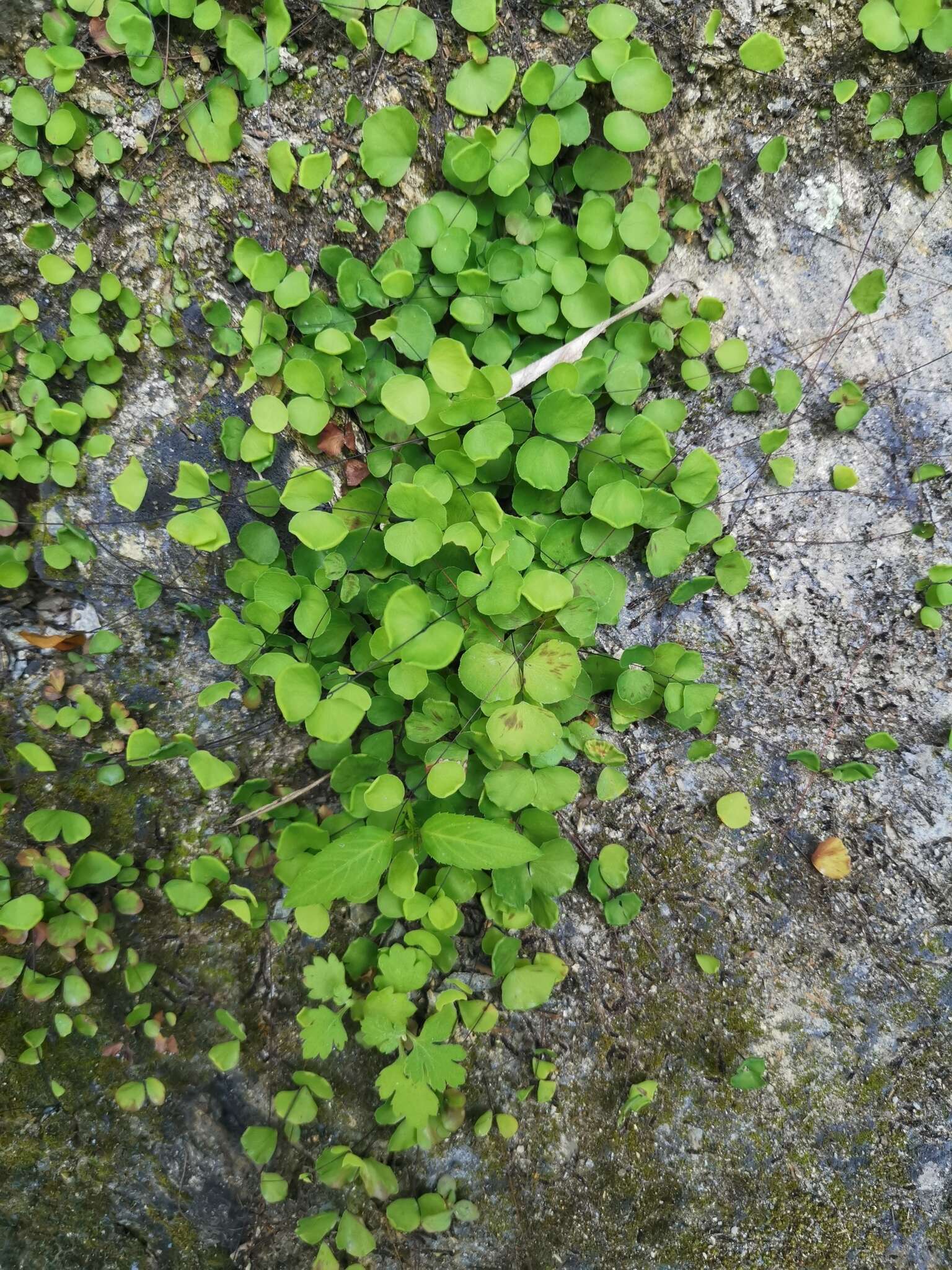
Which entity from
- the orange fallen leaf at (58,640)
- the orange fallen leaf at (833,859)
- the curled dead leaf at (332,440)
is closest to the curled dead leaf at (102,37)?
the curled dead leaf at (332,440)

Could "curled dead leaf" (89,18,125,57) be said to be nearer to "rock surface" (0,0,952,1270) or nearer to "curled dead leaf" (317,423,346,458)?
"rock surface" (0,0,952,1270)

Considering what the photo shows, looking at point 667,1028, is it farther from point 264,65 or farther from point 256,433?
point 264,65

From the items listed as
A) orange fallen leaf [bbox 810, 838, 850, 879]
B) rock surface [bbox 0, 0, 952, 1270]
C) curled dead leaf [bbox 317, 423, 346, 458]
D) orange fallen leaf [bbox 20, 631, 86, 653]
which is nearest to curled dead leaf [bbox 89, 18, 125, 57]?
rock surface [bbox 0, 0, 952, 1270]

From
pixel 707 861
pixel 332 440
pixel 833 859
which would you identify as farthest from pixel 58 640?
pixel 833 859

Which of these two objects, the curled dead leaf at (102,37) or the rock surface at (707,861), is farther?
the rock surface at (707,861)

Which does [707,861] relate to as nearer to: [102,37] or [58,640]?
[58,640]

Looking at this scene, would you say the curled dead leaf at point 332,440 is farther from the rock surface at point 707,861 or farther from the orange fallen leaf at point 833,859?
the orange fallen leaf at point 833,859
